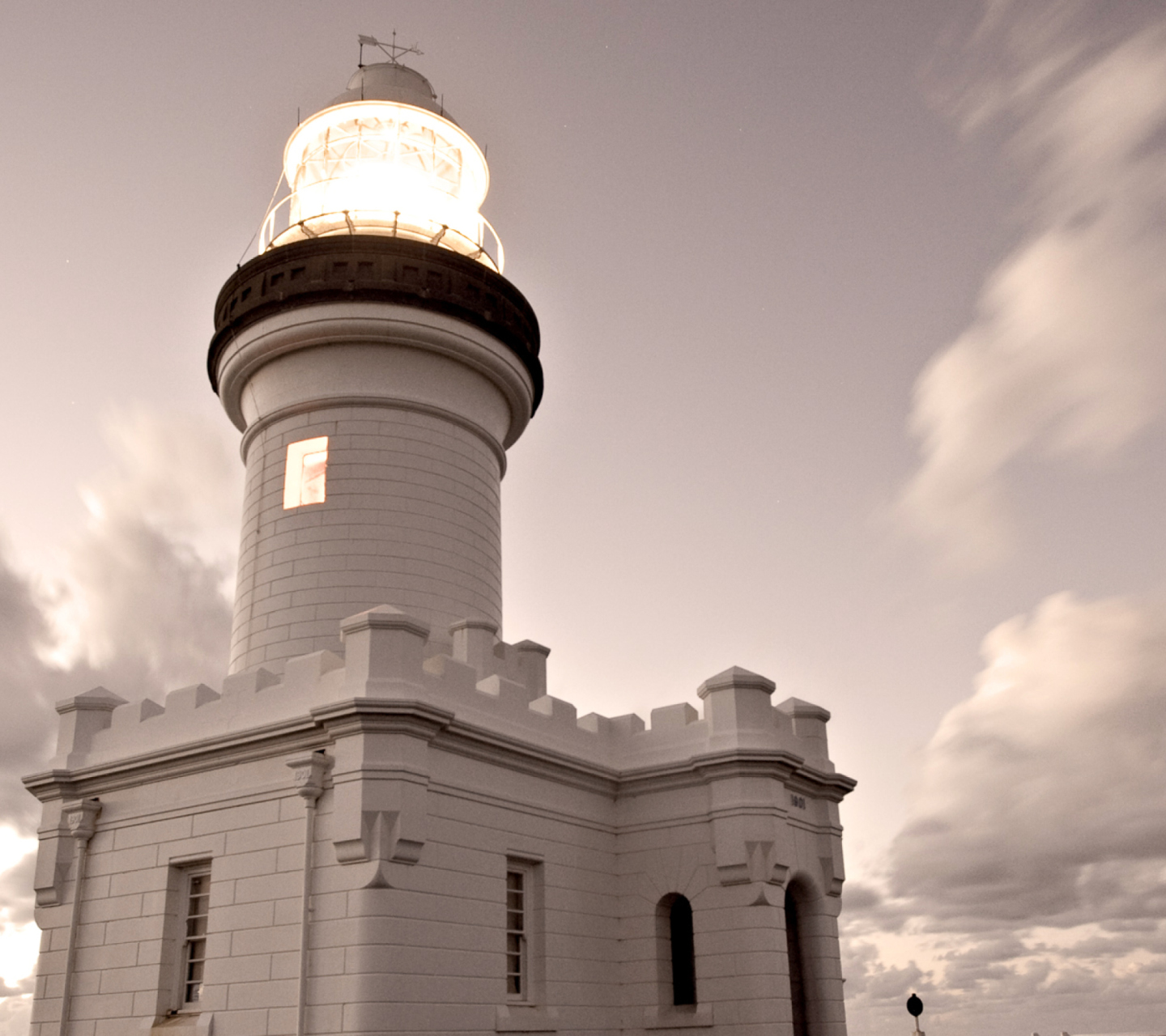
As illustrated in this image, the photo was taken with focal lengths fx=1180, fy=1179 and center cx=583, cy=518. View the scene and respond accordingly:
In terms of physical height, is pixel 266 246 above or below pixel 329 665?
above

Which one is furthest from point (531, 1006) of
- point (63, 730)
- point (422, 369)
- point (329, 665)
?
point (422, 369)

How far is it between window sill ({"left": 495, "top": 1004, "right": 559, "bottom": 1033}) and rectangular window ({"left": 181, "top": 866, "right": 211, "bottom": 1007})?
12.9ft

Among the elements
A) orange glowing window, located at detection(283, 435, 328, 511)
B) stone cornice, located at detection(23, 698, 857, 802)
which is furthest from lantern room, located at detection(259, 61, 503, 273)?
stone cornice, located at detection(23, 698, 857, 802)

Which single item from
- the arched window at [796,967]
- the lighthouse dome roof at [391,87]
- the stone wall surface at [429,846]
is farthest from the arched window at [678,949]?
the lighthouse dome roof at [391,87]

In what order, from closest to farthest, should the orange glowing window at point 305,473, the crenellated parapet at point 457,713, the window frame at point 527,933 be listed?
the crenellated parapet at point 457,713 < the window frame at point 527,933 < the orange glowing window at point 305,473

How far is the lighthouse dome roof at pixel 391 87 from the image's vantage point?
23.6m

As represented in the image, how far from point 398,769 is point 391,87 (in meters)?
15.3

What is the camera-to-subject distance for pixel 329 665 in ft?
51.2

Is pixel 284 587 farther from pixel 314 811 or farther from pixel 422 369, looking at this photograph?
pixel 314 811

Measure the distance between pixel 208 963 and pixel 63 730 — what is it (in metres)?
5.21

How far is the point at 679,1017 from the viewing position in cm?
1728

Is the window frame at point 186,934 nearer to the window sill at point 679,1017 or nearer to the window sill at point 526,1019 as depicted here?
the window sill at point 526,1019

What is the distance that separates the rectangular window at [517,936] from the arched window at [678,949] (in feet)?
7.89

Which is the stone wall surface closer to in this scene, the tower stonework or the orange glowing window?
the tower stonework
